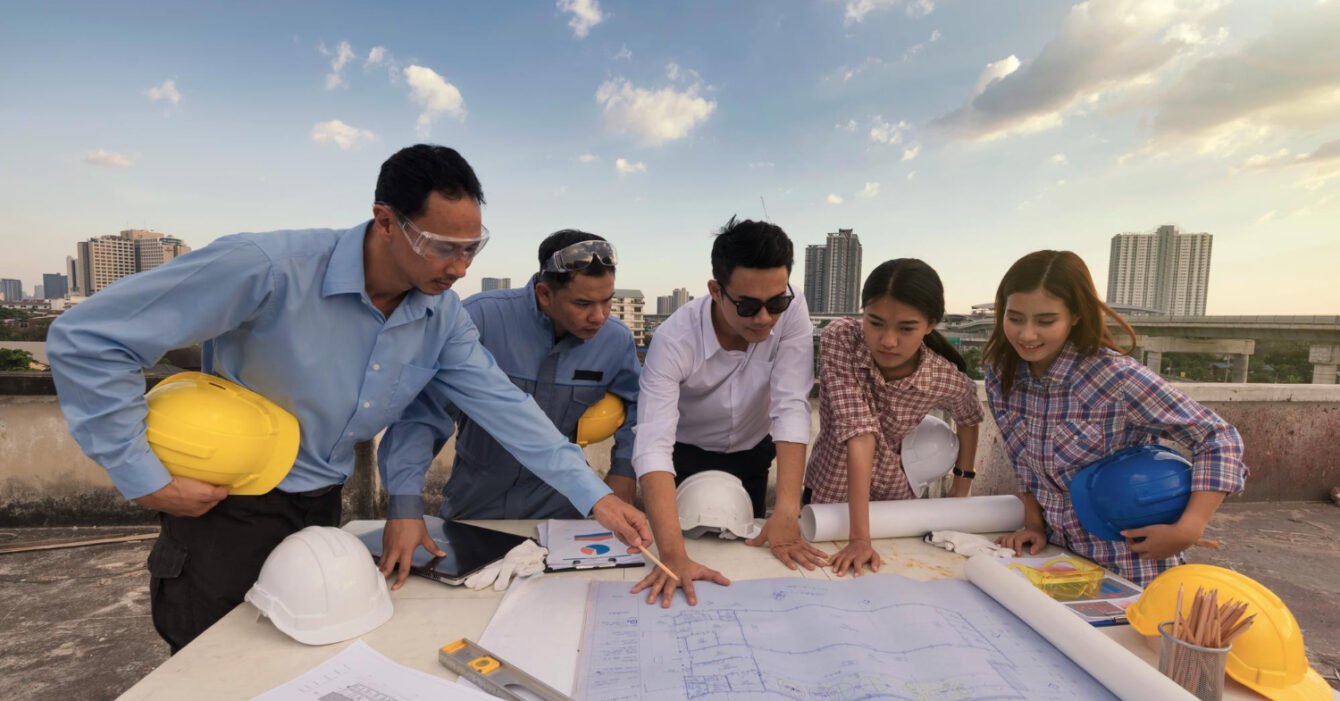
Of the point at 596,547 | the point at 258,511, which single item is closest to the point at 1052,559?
the point at 596,547

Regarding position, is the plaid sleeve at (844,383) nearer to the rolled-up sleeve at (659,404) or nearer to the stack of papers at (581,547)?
the rolled-up sleeve at (659,404)

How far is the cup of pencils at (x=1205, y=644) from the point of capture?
116 cm

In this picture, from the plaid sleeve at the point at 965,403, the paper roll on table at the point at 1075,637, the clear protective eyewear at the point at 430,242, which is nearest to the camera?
the paper roll on table at the point at 1075,637

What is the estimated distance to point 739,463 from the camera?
287cm

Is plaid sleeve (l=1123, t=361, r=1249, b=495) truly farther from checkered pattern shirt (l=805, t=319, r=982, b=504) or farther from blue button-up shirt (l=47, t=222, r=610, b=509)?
blue button-up shirt (l=47, t=222, r=610, b=509)

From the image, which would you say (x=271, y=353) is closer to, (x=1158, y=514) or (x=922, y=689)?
(x=922, y=689)

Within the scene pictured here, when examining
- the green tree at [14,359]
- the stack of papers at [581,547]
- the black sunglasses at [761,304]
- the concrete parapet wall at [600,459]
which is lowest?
the concrete parapet wall at [600,459]

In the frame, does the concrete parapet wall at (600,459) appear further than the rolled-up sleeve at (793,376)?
Yes

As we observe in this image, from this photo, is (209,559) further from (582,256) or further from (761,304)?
(761,304)

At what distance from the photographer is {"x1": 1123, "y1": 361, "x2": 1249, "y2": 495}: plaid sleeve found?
1.69m

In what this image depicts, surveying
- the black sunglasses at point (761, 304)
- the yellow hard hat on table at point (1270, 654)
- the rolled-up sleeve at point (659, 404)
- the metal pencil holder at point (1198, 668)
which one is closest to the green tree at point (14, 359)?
the rolled-up sleeve at point (659, 404)

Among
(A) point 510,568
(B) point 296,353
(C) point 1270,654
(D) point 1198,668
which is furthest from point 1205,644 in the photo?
(B) point 296,353

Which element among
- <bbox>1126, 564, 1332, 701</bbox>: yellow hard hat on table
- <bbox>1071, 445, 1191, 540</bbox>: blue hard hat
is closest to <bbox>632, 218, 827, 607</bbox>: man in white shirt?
<bbox>1071, 445, 1191, 540</bbox>: blue hard hat

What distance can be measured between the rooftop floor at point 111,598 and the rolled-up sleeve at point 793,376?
2.05 meters
